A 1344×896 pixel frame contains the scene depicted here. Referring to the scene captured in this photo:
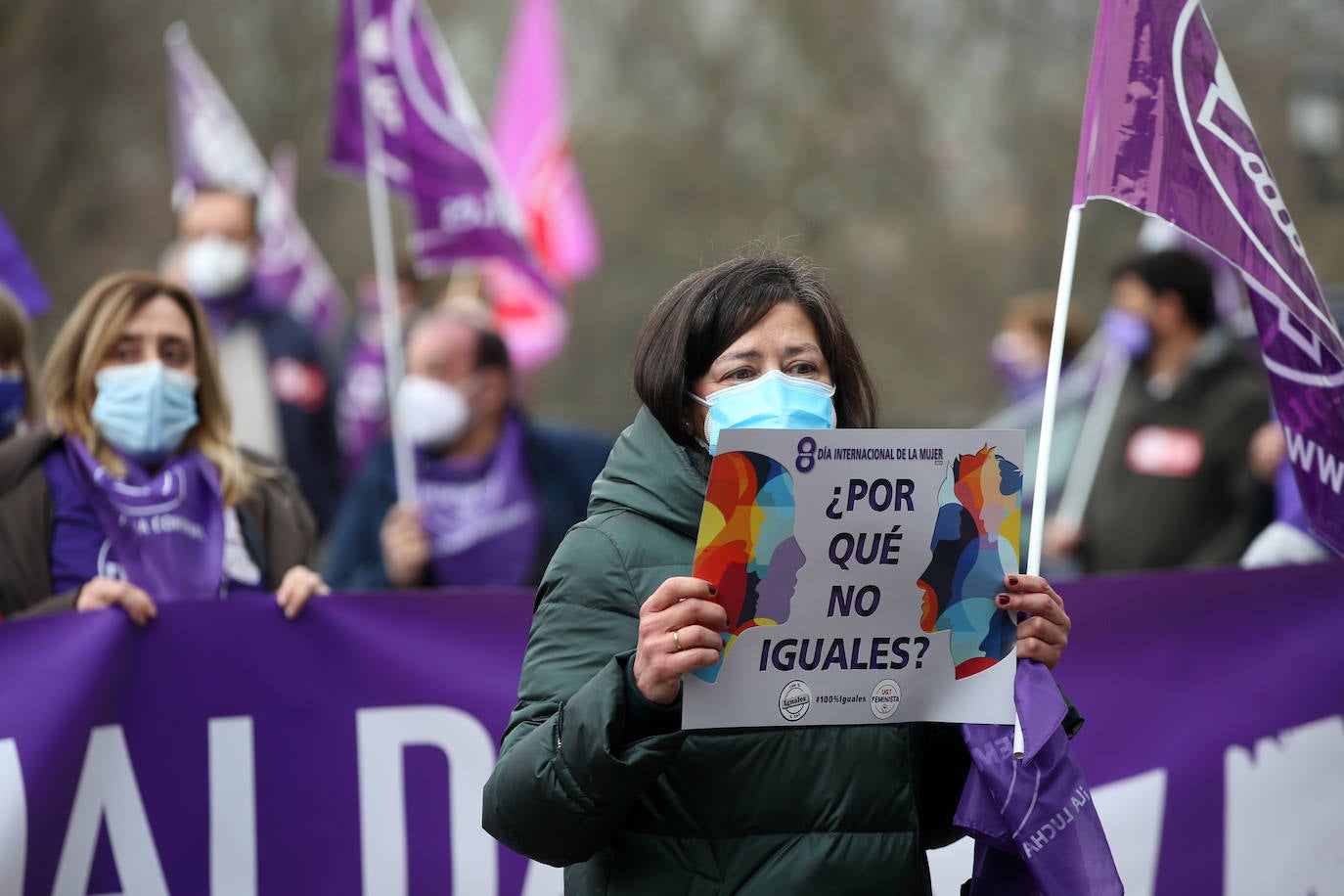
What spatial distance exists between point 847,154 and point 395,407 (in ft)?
62.3

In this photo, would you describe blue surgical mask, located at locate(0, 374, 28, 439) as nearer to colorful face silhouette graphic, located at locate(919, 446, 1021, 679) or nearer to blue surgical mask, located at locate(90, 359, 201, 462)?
blue surgical mask, located at locate(90, 359, 201, 462)

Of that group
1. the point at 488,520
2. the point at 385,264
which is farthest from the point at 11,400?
the point at 385,264

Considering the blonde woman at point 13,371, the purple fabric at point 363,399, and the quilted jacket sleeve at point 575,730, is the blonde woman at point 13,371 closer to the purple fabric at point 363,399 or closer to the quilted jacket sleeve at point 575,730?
the quilted jacket sleeve at point 575,730

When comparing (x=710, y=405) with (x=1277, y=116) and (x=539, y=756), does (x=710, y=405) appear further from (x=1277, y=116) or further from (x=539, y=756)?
(x=1277, y=116)

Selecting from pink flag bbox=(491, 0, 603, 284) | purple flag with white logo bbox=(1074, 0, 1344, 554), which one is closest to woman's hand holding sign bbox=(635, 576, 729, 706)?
purple flag with white logo bbox=(1074, 0, 1344, 554)

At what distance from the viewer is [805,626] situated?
2.58 metres

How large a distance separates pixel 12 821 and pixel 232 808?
49 centimetres

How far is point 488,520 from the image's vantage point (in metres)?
6.68

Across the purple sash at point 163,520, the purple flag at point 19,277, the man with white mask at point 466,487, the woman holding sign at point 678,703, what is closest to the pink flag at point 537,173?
the man with white mask at point 466,487

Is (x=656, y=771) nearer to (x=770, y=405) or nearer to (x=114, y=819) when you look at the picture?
(x=770, y=405)

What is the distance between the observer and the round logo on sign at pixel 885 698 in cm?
263

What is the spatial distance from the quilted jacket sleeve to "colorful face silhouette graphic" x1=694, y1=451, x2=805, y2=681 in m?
0.15

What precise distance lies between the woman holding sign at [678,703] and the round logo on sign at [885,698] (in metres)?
0.06

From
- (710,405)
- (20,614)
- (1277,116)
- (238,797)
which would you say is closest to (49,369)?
(20,614)
